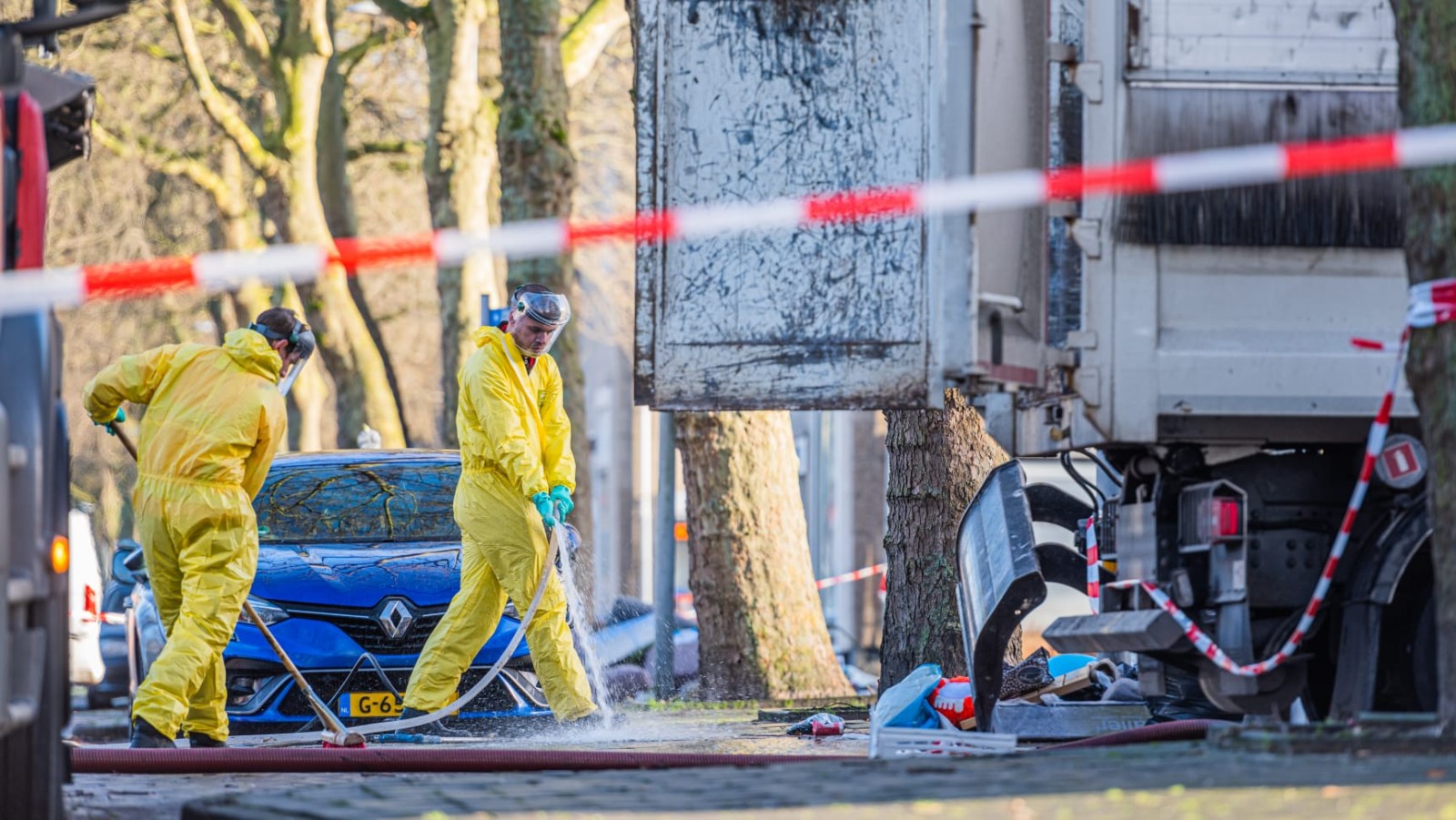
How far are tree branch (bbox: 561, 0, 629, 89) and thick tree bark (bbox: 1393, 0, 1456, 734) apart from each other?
15787mm

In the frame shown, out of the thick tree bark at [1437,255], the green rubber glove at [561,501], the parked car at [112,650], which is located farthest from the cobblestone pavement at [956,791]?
the parked car at [112,650]

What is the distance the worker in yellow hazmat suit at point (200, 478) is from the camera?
353 inches

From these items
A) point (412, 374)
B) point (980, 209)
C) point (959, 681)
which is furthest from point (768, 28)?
point (412, 374)

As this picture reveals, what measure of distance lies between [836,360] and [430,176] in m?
15.0

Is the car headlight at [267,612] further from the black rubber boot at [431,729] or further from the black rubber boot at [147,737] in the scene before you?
the black rubber boot at [147,737]

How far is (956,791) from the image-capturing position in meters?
5.33

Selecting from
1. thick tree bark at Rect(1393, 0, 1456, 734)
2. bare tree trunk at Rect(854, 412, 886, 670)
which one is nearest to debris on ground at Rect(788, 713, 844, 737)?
thick tree bark at Rect(1393, 0, 1456, 734)

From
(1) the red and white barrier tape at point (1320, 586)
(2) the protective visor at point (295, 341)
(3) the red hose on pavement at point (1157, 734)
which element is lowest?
(3) the red hose on pavement at point (1157, 734)

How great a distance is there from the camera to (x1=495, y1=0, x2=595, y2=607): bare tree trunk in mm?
17484

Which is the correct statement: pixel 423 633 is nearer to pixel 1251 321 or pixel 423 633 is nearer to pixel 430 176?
pixel 1251 321

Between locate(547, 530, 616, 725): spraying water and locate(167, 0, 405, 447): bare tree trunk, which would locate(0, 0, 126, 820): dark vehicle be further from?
locate(167, 0, 405, 447): bare tree trunk

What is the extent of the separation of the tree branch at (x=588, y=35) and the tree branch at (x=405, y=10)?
128 centimetres

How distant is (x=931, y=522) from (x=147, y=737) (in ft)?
12.7

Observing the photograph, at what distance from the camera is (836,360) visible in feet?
23.0
